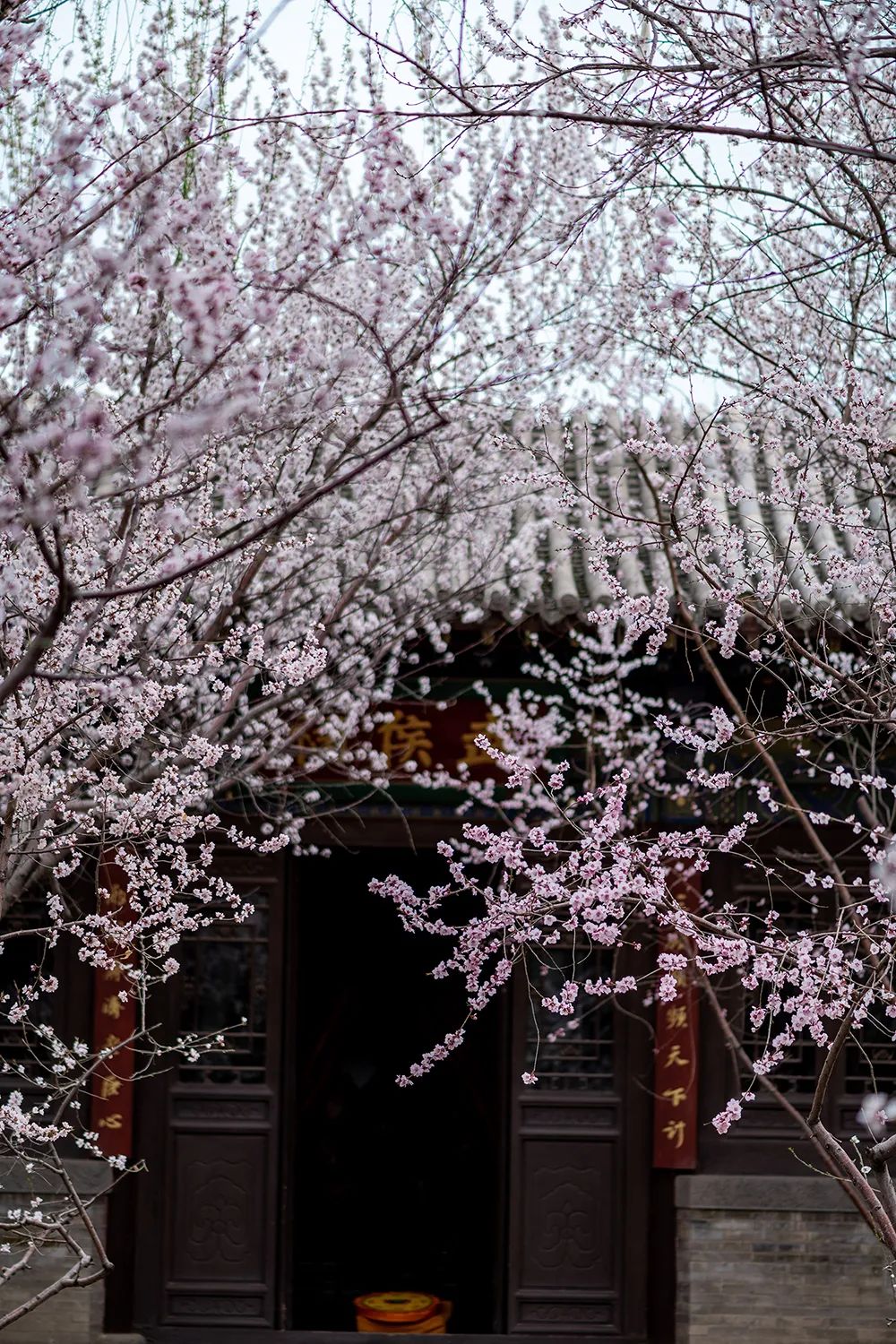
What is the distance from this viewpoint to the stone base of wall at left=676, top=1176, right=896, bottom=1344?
719cm

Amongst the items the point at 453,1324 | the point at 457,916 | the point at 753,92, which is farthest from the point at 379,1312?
the point at 753,92

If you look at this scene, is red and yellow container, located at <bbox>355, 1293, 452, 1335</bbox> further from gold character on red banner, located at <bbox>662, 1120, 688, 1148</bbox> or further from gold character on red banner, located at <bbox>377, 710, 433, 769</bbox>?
gold character on red banner, located at <bbox>377, 710, 433, 769</bbox>

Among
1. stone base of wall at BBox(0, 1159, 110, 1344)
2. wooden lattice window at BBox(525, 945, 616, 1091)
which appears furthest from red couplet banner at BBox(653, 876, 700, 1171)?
stone base of wall at BBox(0, 1159, 110, 1344)

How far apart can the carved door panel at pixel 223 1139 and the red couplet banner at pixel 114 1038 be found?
0.19m

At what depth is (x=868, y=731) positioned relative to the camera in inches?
256

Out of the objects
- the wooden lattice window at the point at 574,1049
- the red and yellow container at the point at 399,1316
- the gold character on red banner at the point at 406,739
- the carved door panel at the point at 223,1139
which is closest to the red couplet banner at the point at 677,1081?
the wooden lattice window at the point at 574,1049

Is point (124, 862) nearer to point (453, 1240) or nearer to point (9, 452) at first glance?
point (9, 452)

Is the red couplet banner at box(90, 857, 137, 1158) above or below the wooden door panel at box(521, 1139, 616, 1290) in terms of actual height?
above

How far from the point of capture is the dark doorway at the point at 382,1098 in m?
10.3

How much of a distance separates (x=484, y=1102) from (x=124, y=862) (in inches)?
240

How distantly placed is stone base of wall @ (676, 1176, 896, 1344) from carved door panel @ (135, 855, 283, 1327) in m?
2.10

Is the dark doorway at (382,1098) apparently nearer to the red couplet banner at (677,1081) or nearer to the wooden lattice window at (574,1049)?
the wooden lattice window at (574,1049)

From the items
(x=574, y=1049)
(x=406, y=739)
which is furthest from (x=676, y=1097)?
(x=406, y=739)

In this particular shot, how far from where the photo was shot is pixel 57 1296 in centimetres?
717
